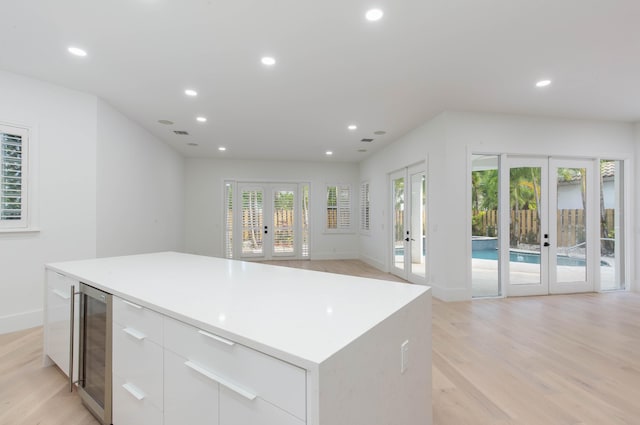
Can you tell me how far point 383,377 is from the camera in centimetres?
109

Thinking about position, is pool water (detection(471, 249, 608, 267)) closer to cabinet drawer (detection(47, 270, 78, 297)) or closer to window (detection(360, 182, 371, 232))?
window (detection(360, 182, 371, 232))

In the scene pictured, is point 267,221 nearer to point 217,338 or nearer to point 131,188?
point 131,188

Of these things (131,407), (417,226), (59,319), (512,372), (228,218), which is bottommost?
(512,372)

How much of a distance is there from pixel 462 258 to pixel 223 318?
13.3 ft

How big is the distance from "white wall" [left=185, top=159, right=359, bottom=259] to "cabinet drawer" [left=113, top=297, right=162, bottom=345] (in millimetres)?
6387

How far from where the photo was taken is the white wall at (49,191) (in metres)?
3.19

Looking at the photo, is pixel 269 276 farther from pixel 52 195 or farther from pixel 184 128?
pixel 184 128

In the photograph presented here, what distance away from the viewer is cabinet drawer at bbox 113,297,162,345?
4.33ft

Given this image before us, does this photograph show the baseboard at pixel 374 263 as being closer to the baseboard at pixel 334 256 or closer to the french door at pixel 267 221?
the baseboard at pixel 334 256

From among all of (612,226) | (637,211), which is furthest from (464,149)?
(637,211)

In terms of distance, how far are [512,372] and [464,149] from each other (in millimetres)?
3049

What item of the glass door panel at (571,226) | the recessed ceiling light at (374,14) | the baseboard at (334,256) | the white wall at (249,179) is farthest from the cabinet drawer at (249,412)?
the baseboard at (334,256)

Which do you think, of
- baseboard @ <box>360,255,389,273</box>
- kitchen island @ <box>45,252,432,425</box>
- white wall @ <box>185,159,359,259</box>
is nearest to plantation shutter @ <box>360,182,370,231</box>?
white wall @ <box>185,159,359,259</box>

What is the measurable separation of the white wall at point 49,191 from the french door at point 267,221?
4.31 meters
